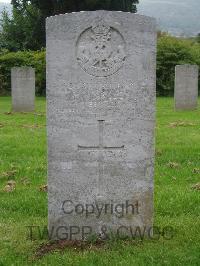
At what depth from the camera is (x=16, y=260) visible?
5273 mm

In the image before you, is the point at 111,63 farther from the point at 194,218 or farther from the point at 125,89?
the point at 194,218

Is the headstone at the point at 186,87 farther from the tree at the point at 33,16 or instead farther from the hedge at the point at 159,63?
the tree at the point at 33,16

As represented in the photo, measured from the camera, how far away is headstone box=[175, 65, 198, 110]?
1903cm

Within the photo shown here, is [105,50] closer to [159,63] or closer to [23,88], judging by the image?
[23,88]

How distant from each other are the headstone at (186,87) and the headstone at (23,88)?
4.83m

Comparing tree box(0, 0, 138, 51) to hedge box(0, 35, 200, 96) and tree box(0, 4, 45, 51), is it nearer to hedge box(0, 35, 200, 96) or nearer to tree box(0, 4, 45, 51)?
tree box(0, 4, 45, 51)

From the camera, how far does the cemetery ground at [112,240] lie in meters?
5.29

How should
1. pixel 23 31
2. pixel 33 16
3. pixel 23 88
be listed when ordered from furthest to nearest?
pixel 23 31 < pixel 33 16 < pixel 23 88

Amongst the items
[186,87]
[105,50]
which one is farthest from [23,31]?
[105,50]

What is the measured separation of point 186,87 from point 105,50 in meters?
14.0

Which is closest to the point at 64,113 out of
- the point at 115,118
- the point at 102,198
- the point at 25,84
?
the point at 115,118

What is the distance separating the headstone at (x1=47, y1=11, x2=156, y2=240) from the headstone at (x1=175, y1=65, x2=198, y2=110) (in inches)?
541

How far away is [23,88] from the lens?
18734 mm

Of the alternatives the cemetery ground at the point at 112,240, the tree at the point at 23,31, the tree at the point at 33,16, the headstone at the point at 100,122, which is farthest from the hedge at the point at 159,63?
the headstone at the point at 100,122
